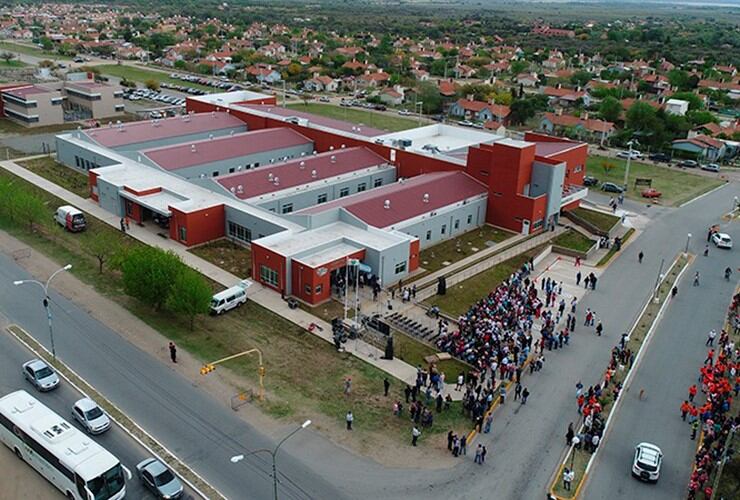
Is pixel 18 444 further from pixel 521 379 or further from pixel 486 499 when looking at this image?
pixel 521 379

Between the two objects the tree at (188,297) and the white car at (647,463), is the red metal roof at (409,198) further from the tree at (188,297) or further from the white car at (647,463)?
the white car at (647,463)

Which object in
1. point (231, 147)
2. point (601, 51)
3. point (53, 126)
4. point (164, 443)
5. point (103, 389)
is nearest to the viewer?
point (164, 443)

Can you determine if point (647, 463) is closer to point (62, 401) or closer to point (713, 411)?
point (713, 411)

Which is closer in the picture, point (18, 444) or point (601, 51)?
point (18, 444)

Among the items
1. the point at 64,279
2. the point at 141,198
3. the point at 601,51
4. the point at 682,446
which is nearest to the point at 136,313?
the point at 64,279

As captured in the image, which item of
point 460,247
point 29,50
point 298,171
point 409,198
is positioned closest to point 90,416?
point 409,198

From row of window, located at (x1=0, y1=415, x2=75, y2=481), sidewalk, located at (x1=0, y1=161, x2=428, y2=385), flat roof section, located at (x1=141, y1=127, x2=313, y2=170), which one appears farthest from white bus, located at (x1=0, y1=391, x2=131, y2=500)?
flat roof section, located at (x1=141, y1=127, x2=313, y2=170)

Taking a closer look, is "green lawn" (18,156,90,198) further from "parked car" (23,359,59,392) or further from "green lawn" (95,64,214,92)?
"green lawn" (95,64,214,92)

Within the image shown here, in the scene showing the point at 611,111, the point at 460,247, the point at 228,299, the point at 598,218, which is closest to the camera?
the point at 228,299
